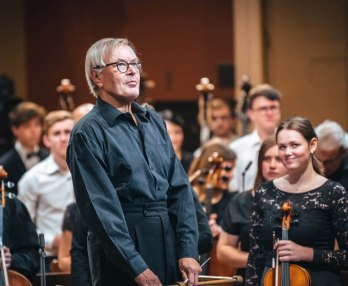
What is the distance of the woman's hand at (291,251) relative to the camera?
4285mm

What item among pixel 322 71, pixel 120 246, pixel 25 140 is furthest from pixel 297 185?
pixel 322 71

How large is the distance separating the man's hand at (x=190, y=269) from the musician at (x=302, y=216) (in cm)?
67

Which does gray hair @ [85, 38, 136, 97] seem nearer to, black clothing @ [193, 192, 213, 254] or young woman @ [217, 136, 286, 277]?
black clothing @ [193, 192, 213, 254]

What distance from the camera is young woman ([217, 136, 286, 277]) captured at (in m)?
5.12

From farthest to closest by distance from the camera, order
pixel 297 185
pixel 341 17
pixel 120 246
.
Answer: pixel 341 17
pixel 297 185
pixel 120 246

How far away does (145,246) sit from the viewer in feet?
12.3

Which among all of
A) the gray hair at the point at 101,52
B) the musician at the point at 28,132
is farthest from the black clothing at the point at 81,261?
the musician at the point at 28,132

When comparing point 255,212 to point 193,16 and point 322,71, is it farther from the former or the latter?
point 193,16

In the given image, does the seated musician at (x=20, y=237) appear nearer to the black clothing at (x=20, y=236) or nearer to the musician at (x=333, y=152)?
the black clothing at (x=20, y=236)

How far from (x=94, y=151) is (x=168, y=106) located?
22.9ft

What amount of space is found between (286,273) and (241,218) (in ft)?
3.05

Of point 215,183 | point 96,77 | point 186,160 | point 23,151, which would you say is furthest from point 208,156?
point 96,77

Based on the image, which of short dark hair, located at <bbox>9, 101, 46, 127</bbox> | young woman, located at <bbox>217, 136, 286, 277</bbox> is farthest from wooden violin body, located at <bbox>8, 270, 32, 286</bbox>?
short dark hair, located at <bbox>9, 101, 46, 127</bbox>

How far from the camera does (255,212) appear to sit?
4551 millimetres
